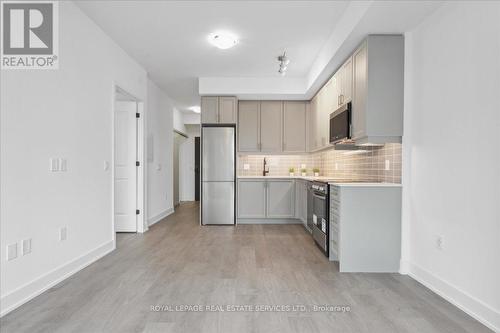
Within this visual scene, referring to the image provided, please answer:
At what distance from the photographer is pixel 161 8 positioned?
3.23m

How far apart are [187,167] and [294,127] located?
5.02m

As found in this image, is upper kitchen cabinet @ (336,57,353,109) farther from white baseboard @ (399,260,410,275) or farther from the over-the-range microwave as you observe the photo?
white baseboard @ (399,260,410,275)

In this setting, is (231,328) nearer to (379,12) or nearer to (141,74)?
(379,12)

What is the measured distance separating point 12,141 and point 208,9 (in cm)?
217

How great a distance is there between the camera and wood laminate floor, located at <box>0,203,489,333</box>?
2.10 meters

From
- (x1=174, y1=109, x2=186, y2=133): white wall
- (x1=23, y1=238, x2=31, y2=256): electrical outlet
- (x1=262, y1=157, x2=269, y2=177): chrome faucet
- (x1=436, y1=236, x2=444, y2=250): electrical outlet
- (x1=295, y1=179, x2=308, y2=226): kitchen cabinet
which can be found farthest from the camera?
(x1=174, y1=109, x2=186, y2=133): white wall

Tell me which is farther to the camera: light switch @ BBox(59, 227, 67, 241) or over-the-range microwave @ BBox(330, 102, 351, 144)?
over-the-range microwave @ BBox(330, 102, 351, 144)

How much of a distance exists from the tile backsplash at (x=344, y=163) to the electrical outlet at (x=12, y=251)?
3.45 m

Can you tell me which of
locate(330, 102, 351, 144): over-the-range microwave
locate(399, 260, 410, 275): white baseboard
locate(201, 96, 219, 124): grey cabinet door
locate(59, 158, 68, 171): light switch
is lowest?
locate(399, 260, 410, 275): white baseboard

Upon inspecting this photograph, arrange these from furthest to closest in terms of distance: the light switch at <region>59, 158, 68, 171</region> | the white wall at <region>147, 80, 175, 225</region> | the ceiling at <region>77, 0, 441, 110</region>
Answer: the white wall at <region>147, 80, 175, 225</region>
the ceiling at <region>77, 0, 441, 110</region>
the light switch at <region>59, 158, 68, 171</region>

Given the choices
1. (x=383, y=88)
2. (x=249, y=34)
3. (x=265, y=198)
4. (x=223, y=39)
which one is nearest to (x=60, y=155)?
(x=223, y=39)

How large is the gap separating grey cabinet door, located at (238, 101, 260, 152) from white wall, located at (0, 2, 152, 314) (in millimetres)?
2546

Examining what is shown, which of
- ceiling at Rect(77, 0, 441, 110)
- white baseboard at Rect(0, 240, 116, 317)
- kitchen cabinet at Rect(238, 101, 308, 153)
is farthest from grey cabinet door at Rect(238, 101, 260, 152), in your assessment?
white baseboard at Rect(0, 240, 116, 317)

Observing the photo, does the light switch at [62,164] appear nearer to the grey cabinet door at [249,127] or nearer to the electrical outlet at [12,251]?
the electrical outlet at [12,251]
